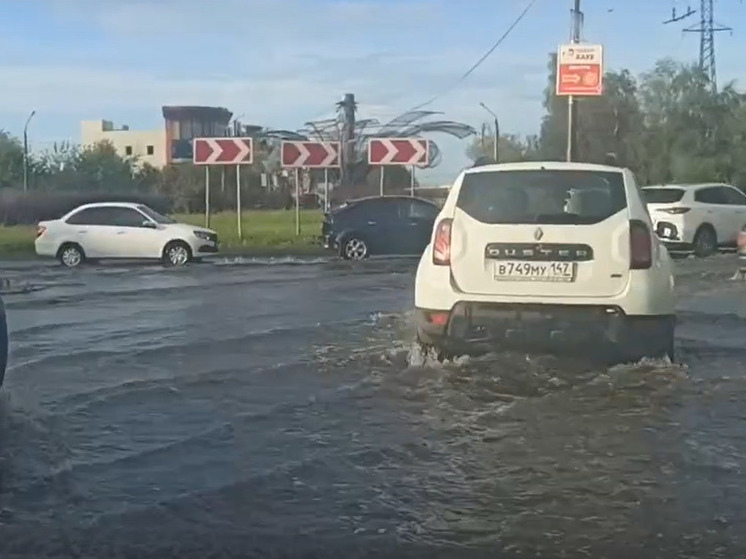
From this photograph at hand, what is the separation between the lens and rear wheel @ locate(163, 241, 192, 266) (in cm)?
2672

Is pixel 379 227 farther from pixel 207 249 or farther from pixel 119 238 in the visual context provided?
pixel 119 238

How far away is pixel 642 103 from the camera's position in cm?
5966

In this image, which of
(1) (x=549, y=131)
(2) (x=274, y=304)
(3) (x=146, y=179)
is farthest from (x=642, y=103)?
(2) (x=274, y=304)

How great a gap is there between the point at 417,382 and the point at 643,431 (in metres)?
2.07

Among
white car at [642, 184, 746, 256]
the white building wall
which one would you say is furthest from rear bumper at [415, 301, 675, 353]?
the white building wall

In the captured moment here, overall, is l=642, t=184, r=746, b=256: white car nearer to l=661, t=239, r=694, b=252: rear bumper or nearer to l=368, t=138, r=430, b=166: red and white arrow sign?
l=661, t=239, r=694, b=252: rear bumper

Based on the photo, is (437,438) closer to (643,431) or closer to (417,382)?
(643,431)

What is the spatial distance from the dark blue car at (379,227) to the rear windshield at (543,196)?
62.0 feet

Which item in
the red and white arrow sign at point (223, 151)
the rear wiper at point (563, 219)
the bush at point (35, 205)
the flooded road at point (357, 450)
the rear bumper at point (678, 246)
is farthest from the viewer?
the bush at point (35, 205)

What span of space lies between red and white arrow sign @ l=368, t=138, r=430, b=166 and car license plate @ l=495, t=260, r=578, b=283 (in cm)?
2486

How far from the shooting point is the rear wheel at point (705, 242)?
2741 centimetres

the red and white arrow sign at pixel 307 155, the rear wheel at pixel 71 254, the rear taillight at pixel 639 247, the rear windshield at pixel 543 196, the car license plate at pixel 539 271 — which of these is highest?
the red and white arrow sign at pixel 307 155

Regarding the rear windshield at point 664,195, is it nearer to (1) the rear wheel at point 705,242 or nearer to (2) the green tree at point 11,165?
(1) the rear wheel at point 705,242

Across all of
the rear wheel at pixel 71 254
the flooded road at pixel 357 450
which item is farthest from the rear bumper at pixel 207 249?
the flooded road at pixel 357 450
